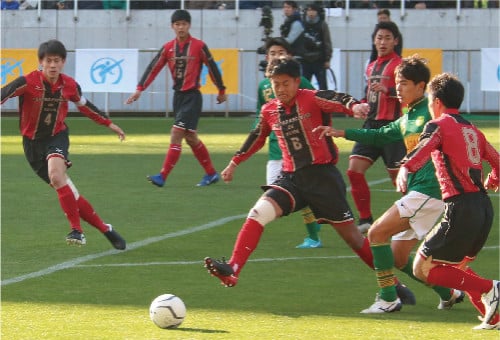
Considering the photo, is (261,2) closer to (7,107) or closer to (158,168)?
(7,107)

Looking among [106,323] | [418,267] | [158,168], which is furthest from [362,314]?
[158,168]

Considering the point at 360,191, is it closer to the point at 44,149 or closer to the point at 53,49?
the point at 44,149

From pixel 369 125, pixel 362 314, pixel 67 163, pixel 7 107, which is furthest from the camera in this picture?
pixel 7 107

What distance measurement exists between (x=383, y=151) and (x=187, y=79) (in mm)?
4816

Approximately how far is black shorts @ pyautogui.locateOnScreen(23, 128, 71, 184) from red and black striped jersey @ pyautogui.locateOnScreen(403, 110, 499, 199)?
4266 mm

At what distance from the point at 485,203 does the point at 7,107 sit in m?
22.2

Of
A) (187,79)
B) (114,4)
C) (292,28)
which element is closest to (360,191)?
(187,79)

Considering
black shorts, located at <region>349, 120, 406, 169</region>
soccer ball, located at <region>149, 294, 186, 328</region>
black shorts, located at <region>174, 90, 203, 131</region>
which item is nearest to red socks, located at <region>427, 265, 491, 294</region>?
soccer ball, located at <region>149, 294, 186, 328</region>

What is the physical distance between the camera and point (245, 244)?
786cm

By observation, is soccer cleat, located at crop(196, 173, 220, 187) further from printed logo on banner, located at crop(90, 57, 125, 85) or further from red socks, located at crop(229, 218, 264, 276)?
printed logo on banner, located at crop(90, 57, 125, 85)

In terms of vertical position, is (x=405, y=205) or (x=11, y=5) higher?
(x=11, y=5)

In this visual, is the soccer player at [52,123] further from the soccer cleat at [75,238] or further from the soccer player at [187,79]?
the soccer player at [187,79]

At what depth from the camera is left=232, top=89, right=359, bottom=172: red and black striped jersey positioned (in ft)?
27.1

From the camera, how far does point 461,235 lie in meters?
7.18
